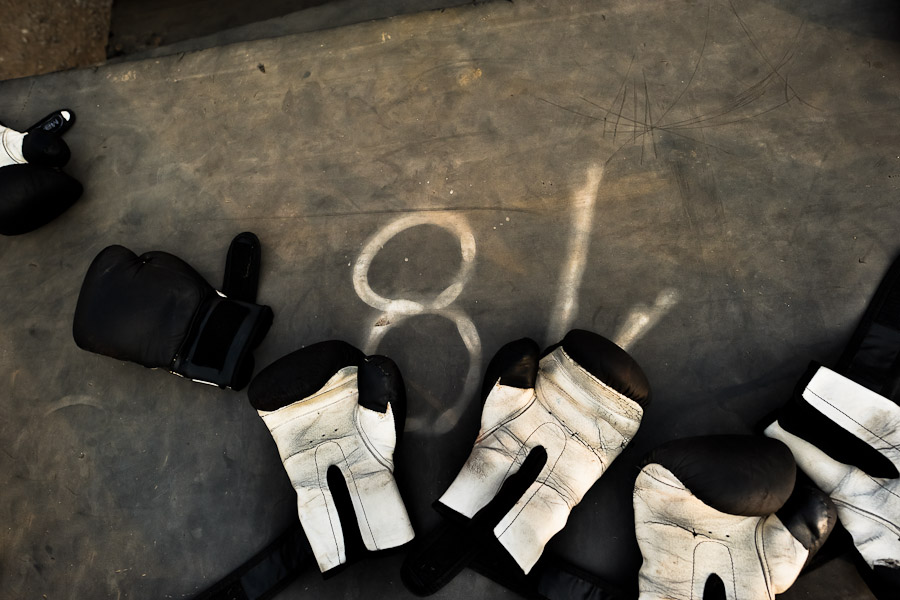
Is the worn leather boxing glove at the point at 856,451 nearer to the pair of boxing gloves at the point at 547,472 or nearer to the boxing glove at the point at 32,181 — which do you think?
the pair of boxing gloves at the point at 547,472

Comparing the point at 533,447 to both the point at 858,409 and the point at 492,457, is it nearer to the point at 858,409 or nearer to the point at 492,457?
the point at 492,457

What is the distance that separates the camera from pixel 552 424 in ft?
8.46

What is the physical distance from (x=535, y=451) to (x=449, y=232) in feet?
4.50

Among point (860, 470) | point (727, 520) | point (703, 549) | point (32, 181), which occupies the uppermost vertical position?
point (32, 181)

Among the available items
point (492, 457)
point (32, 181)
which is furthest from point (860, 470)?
point (32, 181)

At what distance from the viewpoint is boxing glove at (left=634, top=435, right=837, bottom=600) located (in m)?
2.20

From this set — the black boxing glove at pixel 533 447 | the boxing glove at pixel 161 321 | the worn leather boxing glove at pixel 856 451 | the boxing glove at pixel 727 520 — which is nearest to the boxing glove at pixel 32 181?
the boxing glove at pixel 161 321

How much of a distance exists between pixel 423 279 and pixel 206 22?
263 cm

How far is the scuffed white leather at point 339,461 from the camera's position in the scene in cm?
241

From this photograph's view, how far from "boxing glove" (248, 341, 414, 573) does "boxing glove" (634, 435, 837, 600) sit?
125cm

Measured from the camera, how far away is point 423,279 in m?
2.99

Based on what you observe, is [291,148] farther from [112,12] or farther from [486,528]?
[486,528]

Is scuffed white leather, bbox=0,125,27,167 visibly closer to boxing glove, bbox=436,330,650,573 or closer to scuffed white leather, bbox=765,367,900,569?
boxing glove, bbox=436,330,650,573

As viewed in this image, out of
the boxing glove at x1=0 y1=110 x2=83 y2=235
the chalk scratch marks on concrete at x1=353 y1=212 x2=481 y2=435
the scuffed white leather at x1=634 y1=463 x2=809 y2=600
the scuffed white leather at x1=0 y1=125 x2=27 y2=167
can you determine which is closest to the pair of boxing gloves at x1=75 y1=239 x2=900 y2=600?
the scuffed white leather at x1=634 y1=463 x2=809 y2=600
